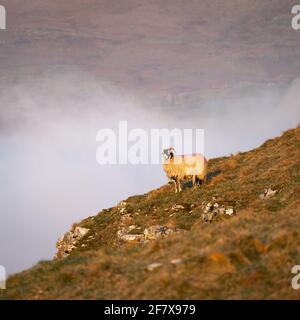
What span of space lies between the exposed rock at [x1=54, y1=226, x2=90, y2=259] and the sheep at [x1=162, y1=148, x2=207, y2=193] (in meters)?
7.69

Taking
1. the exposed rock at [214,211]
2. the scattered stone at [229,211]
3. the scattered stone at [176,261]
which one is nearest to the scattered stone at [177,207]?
the exposed rock at [214,211]

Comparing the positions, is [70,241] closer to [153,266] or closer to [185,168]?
[185,168]

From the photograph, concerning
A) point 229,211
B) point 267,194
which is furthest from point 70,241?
point 267,194

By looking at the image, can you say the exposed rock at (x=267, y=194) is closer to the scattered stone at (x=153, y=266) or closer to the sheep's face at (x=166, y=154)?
the sheep's face at (x=166, y=154)

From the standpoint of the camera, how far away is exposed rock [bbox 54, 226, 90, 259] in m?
51.5

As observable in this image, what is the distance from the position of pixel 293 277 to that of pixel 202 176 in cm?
3268

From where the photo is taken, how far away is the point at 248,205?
144ft

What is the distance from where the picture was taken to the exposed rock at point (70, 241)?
51.5 meters

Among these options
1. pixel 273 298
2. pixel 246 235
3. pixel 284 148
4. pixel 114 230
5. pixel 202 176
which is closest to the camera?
pixel 273 298

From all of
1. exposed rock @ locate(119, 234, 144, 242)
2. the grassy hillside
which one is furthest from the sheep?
the grassy hillside

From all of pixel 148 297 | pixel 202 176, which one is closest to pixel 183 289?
pixel 148 297

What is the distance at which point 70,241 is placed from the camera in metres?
52.5

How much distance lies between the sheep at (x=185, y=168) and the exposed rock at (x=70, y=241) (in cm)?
769
